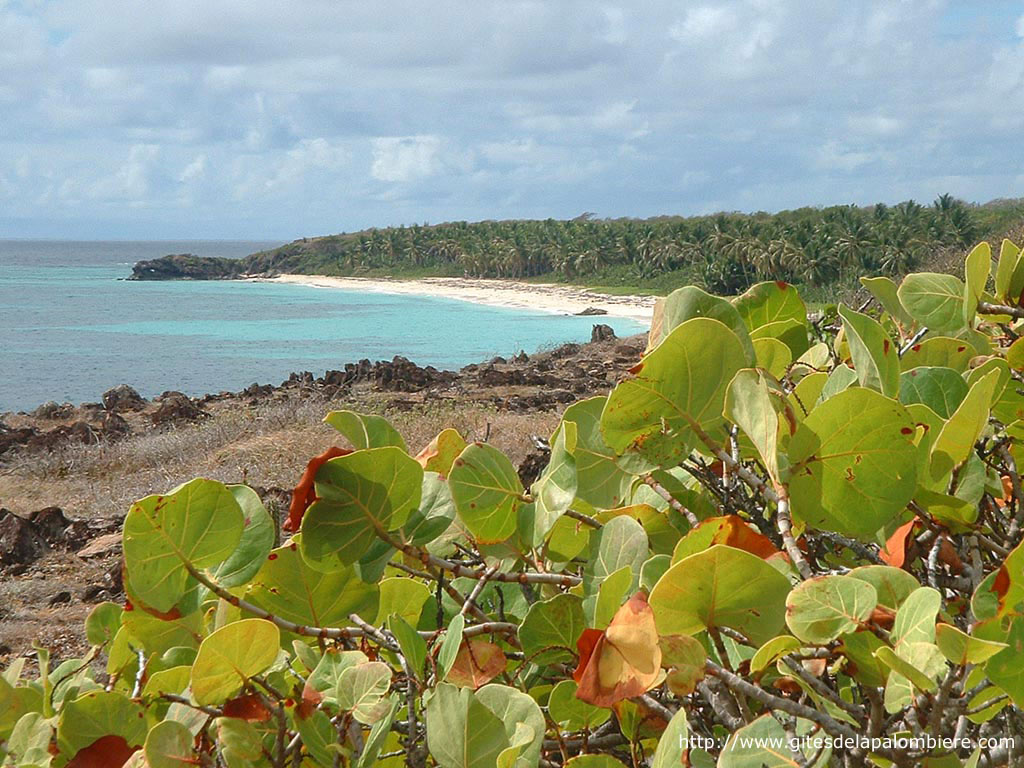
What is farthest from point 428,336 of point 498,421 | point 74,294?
point 74,294

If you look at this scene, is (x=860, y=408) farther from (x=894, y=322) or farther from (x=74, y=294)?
(x=74, y=294)

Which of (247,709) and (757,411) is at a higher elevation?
(757,411)

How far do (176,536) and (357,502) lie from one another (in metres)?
0.09

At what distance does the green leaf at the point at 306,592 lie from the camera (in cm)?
54

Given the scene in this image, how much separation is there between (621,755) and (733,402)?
0.24m

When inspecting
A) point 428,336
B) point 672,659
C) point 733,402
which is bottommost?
point 428,336

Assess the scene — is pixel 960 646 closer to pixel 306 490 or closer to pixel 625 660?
pixel 625 660

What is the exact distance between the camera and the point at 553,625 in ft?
1.70

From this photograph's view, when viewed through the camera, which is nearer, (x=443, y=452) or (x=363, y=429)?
(x=363, y=429)

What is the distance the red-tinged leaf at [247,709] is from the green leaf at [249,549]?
0.06m

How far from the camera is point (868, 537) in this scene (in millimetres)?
443

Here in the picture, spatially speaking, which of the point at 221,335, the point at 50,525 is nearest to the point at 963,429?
the point at 50,525

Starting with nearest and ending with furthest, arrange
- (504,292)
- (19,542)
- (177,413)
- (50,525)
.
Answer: (19,542) < (50,525) < (177,413) < (504,292)

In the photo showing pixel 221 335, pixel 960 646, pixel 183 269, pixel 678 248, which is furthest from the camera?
pixel 183 269
